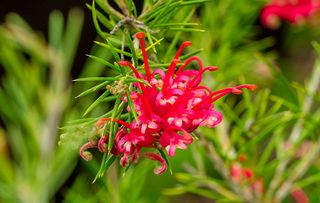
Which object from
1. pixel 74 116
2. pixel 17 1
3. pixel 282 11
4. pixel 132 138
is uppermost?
pixel 132 138

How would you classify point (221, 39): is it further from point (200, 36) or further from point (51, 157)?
point (51, 157)

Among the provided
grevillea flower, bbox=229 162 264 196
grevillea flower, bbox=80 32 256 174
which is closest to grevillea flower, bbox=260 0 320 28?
grevillea flower, bbox=229 162 264 196

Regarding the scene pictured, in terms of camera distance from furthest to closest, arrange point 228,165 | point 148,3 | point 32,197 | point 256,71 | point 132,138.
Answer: point 256,71 < point 32,197 < point 228,165 < point 148,3 < point 132,138

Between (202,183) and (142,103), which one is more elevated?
(142,103)

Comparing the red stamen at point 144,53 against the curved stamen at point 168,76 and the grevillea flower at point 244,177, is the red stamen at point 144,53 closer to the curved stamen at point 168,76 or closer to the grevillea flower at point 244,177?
the curved stamen at point 168,76

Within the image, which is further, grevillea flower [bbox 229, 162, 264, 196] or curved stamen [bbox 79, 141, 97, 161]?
grevillea flower [bbox 229, 162, 264, 196]

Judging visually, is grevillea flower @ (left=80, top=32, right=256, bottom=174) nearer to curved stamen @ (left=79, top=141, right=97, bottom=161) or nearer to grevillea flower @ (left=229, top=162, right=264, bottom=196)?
curved stamen @ (left=79, top=141, right=97, bottom=161)

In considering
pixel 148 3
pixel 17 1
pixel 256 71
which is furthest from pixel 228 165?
pixel 17 1

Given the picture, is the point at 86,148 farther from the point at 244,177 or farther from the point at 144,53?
the point at 244,177
